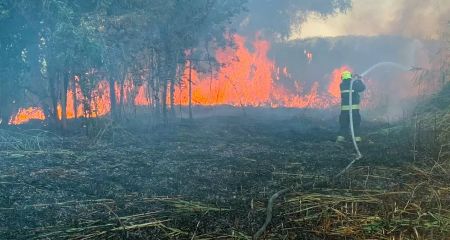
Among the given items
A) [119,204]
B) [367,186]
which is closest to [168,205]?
[119,204]

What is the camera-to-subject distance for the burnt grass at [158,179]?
4039 millimetres

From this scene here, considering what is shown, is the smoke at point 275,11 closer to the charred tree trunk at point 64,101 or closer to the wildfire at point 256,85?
the wildfire at point 256,85

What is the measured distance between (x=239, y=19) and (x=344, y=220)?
2597cm

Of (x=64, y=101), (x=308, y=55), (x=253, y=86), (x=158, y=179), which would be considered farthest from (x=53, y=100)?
(x=308, y=55)

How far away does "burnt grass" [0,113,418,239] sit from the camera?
4.04 m

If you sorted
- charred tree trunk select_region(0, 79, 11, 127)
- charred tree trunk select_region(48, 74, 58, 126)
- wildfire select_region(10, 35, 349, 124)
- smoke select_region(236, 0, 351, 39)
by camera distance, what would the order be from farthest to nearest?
1. smoke select_region(236, 0, 351, 39)
2. wildfire select_region(10, 35, 349, 124)
3. charred tree trunk select_region(0, 79, 11, 127)
4. charred tree trunk select_region(48, 74, 58, 126)

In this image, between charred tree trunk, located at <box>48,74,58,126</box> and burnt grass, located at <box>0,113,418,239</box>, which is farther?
charred tree trunk, located at <box>48,74,58,126</box>

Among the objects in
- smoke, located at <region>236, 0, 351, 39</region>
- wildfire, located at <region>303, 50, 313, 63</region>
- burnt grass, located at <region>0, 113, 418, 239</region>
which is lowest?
burnt grass, located at <region>0, 113, 418, 239</region>

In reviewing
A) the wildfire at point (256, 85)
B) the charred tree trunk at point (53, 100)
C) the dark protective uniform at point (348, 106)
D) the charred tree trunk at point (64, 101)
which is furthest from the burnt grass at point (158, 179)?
the wildfire at point (256, 85)

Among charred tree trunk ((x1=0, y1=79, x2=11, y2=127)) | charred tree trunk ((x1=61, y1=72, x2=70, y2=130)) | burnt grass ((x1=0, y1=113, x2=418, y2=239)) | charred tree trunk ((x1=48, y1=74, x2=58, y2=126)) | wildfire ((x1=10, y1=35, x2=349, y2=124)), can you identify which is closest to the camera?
burnt grass ((x1=0, y1=113, x2=418, y2=239))

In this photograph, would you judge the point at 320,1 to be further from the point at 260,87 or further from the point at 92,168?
the point at 92,168

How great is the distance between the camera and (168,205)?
4.70 metres

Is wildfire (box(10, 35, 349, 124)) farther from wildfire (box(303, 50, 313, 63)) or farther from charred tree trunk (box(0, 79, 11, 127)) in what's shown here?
charred tree trunk (box(0, 79, 11, 127))

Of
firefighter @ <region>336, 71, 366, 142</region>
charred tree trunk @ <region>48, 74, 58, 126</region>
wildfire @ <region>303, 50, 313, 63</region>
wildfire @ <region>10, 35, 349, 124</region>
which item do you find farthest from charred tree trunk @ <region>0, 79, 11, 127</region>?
wildfire @ <region>303, 50, 313, 63</region>
